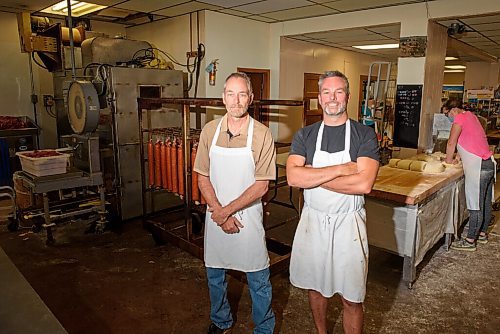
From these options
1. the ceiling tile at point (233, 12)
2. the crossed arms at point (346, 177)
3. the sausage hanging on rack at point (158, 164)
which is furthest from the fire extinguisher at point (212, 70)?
the crossed arms at point (346, 177)

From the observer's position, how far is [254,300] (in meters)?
2.18

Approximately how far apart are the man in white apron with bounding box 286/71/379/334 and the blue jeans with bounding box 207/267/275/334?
27cm


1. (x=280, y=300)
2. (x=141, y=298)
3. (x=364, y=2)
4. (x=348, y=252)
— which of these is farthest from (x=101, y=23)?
(x=348, y=252)

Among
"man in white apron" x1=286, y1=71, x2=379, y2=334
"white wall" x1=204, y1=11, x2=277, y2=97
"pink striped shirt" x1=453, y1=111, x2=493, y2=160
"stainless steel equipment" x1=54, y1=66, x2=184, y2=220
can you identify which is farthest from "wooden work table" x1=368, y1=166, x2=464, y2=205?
"white wall" x1=204, y1=11, x2=277, y2=97

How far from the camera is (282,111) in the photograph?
6.31m

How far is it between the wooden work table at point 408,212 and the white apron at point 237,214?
1.31 meters

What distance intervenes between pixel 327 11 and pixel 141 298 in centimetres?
421

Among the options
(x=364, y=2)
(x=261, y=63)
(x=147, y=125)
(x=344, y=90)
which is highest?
(x=364, y=2)

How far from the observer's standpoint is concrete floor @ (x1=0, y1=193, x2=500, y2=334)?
2580 millimetres

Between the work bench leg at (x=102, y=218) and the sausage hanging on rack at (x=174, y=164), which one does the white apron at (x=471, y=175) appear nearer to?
the sausage hanging on rack at (x=174, y=164)

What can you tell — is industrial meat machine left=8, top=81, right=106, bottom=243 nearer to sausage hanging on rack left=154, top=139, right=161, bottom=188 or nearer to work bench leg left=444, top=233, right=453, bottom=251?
sausage hanging on rack left=154, top=139, right=161, bottom=188

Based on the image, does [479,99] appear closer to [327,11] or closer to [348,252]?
[327,11]

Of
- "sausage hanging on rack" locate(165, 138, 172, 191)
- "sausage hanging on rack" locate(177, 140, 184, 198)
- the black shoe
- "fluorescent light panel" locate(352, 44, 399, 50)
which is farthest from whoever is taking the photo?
"fluorescent light panel" locate(352, 44, 399, 50)

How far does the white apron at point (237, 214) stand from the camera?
83.6 inches
